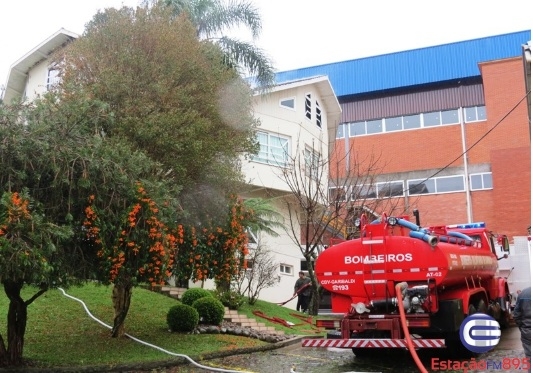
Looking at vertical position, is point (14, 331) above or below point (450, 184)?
below

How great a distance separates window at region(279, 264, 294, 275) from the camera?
981 inches

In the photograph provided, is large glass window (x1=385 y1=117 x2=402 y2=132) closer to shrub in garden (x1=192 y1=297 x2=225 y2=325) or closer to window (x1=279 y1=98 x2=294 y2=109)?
window (x1=279 y1=98 x2=294 y2=109)

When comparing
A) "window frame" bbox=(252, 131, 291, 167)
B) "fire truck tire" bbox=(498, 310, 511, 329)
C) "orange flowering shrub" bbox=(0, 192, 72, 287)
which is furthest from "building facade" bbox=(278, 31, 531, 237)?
"orange flowering shrub" bbox=(0, 192, 72, 287)

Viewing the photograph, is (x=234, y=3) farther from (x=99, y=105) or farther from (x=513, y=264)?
(x=513, y=264)

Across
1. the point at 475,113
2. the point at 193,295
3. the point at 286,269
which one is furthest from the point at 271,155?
the point at 475,113

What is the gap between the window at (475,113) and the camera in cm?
3628

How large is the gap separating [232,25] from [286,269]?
11140 millimetres

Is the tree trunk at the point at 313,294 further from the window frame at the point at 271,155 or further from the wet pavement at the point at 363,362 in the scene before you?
the wet pavement at the point at 363,362

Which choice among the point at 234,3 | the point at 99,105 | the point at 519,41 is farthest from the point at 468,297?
the point at 519,41

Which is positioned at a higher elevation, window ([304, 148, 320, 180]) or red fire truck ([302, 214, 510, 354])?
window ([304, 148, 320, 180])

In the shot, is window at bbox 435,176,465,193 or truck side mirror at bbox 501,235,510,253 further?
window at bbox 435,176,465,193

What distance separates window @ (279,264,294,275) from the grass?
8329mm

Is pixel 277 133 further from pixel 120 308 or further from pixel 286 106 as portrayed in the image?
pixel 120 308

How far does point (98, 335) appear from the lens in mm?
12367
